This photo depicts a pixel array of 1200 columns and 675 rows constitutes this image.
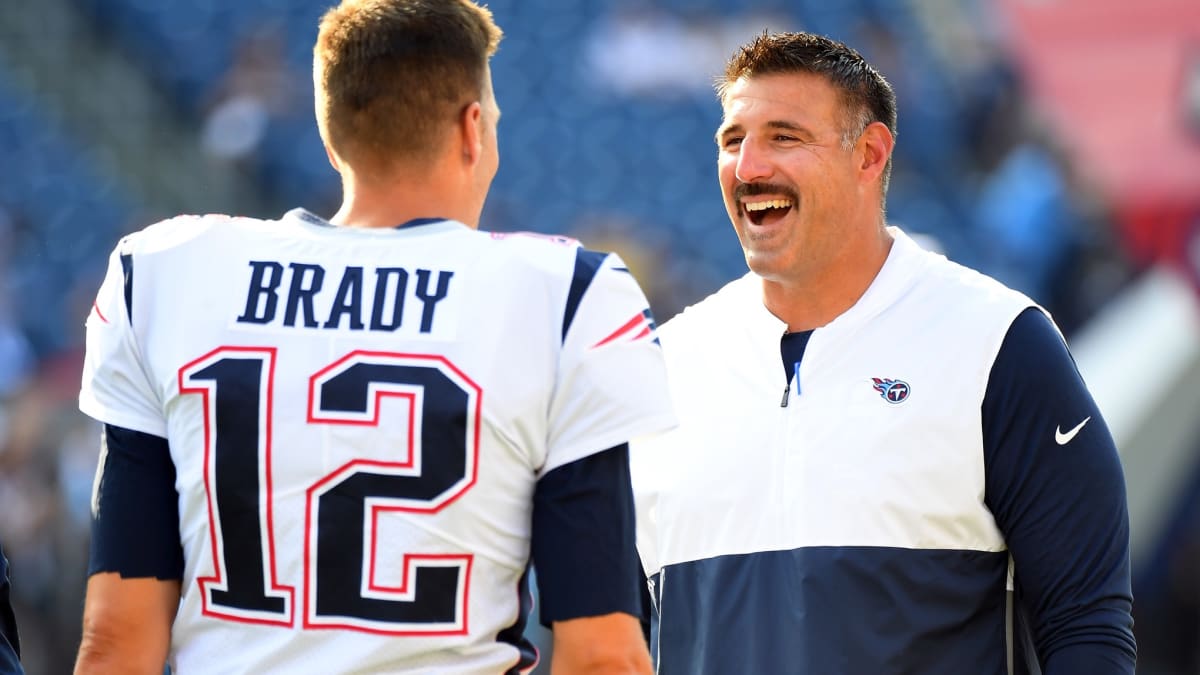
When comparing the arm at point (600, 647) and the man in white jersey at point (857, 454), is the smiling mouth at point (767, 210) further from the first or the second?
the arm at point (600, 647)

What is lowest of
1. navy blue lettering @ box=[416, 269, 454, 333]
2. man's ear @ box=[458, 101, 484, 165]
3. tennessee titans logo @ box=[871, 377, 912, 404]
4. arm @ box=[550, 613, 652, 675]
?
arm @ box=[550, 613, 652, 675]

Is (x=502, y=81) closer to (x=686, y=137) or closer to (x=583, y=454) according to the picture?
(x=686, y=137)

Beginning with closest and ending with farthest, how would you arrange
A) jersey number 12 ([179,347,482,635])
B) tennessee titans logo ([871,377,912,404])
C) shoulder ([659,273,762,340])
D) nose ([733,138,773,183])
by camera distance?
jersey number 12 ([179,347,482,635]) < tennessee titans logo ([871,377,912,404]) < nose ([733,138,773,183]) < shoulder ([659,273,762,340])

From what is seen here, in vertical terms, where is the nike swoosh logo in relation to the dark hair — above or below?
below

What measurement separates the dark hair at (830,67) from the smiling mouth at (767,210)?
0.15 m

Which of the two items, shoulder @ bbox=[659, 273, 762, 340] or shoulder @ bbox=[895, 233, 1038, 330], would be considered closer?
shoulder @ bbox=[895, 233, 1038, 330]

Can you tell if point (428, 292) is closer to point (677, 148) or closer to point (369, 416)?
point (369, 416)

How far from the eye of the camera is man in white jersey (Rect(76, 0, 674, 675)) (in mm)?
1847

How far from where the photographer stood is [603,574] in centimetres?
187

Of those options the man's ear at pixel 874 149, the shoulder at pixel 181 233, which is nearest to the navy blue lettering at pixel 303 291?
the shoulder at pixel 181 233

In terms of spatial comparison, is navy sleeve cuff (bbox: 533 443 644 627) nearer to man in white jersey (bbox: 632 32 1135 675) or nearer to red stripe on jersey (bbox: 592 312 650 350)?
red stripe on jersey (bbox: 592 312 650 350)

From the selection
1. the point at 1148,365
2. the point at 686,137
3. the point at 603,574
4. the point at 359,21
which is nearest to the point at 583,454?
the point at 603,574

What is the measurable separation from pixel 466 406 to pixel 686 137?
840 cm

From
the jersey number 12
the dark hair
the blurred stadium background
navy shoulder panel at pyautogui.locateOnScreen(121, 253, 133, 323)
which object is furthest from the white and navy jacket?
the blurred stadium background
